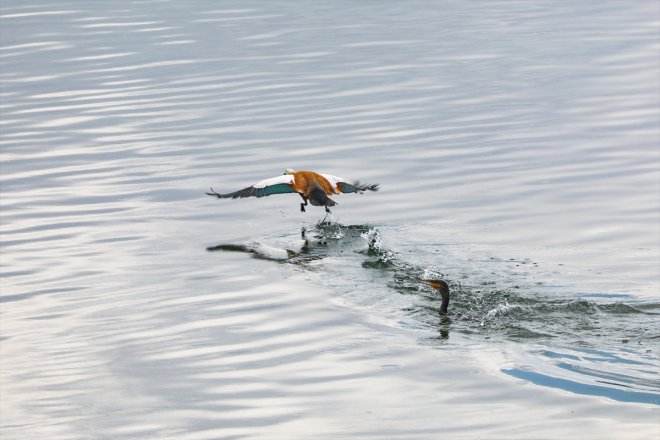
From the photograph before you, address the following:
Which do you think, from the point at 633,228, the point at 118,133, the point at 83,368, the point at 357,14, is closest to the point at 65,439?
the point at 83,368

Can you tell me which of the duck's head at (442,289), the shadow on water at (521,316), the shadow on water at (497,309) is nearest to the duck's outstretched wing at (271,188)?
the shadow on water at (521,316)

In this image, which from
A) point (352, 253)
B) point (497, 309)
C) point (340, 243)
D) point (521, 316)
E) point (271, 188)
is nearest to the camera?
→ point (521, 316)

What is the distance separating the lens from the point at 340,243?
17.2 metres

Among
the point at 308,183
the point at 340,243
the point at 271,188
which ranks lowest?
the point at 340,243

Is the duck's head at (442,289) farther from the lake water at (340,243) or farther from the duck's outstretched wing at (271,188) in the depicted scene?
the duck's outstretched wing at (271,188)

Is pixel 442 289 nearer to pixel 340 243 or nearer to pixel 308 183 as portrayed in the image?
pixel 340 243

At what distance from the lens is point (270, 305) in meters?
14.5

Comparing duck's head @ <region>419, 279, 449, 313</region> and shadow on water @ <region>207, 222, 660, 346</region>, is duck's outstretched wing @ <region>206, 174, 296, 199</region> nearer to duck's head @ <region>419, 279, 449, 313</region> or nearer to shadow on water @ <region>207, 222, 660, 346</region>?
shadow on water @ <region>207, 222, 660, 346</region>

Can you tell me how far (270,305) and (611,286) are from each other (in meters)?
3.56

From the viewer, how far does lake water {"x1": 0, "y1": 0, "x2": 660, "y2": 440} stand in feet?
38.0

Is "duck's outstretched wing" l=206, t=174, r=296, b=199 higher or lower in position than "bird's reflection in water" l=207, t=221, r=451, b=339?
higher

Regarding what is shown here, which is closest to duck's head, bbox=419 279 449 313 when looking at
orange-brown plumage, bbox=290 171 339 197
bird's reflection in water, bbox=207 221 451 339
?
bird's reflection in water, bbox=207 221 451 339

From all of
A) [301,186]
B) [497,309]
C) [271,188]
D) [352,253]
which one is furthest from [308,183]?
[497,309]

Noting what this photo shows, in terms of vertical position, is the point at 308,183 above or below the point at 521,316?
above
